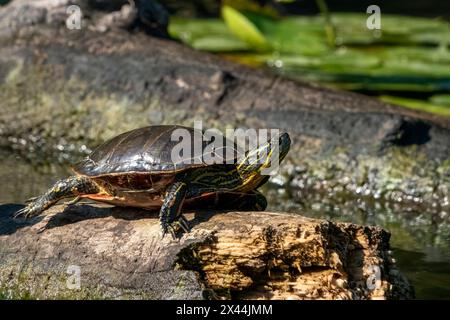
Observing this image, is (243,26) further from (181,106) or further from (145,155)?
(145,155)

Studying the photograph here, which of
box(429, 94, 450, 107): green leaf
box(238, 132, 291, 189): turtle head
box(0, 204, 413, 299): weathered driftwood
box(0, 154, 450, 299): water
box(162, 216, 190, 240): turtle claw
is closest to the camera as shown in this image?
box(0, 204, 413, 299): weathered driftwood

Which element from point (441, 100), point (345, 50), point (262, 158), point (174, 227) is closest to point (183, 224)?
point (174, 227)

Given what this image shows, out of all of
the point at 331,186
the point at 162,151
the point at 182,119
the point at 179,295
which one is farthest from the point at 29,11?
the point at 179,295

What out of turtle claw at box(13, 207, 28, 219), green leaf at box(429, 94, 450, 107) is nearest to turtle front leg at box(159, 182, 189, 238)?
turtle claw at box(13, 207, 28, 219)

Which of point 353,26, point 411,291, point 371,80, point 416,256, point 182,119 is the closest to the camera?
point 411,291

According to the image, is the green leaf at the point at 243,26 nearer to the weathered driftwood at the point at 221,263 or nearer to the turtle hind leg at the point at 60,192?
the turtle hind leg at the point at 60,192

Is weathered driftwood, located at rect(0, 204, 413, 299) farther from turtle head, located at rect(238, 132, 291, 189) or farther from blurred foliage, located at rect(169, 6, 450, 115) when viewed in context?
blurred foliage, located at rect(169, 6, 450, 115)
